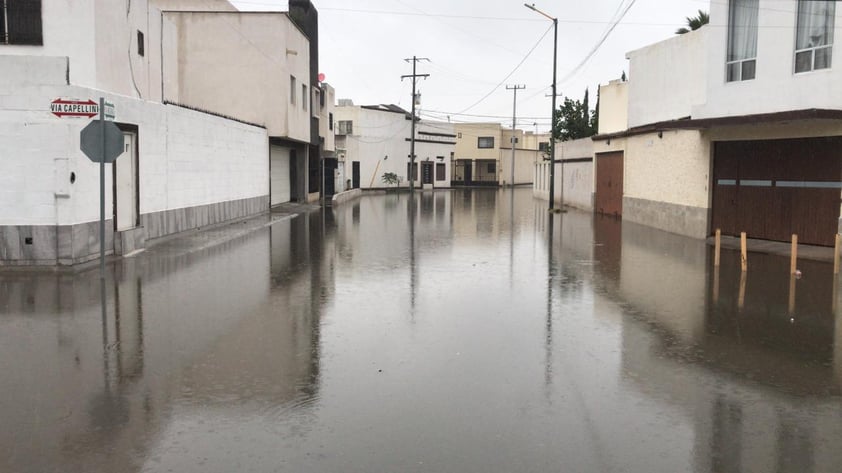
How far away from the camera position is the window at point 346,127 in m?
67.9

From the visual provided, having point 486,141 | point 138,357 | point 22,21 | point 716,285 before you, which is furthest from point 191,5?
point 486,141

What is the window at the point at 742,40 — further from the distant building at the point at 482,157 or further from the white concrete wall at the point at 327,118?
the distant building at the point at 482,157

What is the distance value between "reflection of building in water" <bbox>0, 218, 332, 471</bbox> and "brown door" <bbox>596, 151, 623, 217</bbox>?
21.2 meters

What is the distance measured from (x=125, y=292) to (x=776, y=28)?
16.2m

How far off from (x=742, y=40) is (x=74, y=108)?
53.5 feet

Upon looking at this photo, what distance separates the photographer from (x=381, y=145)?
237 feet

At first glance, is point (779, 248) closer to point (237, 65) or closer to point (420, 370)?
point (420, 370)

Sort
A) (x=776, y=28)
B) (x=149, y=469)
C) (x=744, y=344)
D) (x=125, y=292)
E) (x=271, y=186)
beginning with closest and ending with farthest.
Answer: (x=149, y=469) → (x=744, y=344) → (x=125, y=292) → (x=776, y=28) → (x=271, y=186)

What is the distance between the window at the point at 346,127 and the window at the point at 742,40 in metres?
49.4

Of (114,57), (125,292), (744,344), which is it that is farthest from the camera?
(114,57)

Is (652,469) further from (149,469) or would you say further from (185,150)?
(185,150)

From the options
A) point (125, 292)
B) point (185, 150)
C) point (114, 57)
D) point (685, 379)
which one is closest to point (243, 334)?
point (125, 292)

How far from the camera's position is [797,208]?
66.1 feet

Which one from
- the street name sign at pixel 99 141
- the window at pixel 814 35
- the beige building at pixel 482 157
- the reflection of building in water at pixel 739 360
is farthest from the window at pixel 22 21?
the beige building at pixel 482 157
